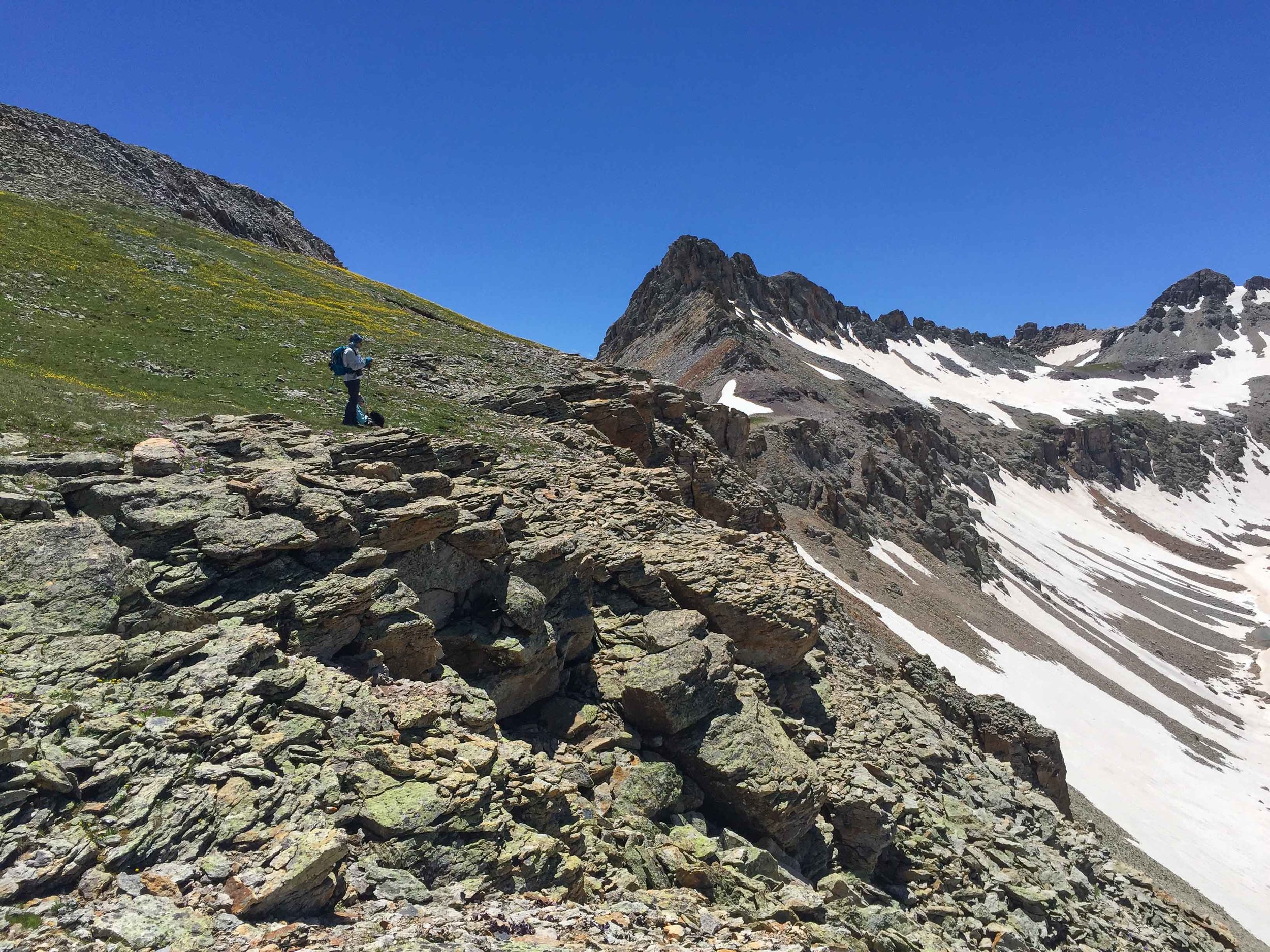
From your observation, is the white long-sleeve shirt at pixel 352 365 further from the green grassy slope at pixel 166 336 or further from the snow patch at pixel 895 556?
the snow patch at pixel 895 556

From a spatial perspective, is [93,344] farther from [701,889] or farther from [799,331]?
[799,331]

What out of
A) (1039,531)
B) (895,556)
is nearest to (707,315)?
(895,556)

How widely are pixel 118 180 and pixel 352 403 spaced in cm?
4906

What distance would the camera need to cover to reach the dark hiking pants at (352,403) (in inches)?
827

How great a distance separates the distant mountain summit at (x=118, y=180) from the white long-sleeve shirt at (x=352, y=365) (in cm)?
3849

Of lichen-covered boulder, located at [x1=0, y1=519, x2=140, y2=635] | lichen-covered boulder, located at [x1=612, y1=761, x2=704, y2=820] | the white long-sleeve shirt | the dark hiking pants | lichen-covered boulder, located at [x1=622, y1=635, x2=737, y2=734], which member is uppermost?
the white long-sleeve shirt

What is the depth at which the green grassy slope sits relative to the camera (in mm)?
17375

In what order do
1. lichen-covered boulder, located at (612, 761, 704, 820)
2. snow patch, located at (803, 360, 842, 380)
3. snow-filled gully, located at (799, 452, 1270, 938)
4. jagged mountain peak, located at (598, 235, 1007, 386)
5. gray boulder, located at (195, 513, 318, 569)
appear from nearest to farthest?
gray boulder, located at (195, 513, 318, 569), lichen-covered boulder, located at (612, 761, 704, 820), snow-filled gully, located at (799, 452, 1270, 938), jagged mountain peak, located at (598, 235, 1007, 386), snow patch, located at (803, 360, 842, 380)

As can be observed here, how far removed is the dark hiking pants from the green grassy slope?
0.83m

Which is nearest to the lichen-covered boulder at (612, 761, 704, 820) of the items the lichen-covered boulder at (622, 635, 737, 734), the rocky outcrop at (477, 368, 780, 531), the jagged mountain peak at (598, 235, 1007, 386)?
the lichen-covered boulder at (622, 635, 737, 734)

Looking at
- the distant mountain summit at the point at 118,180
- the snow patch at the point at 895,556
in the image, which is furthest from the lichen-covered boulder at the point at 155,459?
the snow patch at the point at 895,556

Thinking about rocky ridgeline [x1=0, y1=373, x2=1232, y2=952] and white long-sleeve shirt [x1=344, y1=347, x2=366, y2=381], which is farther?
white long-sleeve shirt [x1=344, y1=347, x2=366, y2=381]

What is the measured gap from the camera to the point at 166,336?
27.0 metres

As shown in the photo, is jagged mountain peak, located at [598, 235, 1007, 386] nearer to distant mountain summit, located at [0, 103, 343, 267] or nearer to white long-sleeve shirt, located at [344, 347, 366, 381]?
distant mountain summit, located at [0, 103, 343, 267]
